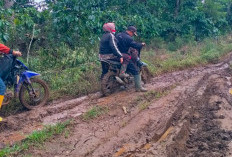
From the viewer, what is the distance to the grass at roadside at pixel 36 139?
178 inches

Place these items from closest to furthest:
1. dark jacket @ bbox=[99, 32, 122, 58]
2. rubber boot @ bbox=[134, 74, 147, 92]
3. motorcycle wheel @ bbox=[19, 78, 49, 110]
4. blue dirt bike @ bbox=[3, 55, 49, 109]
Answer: blue dirt bike @ bbox=[3, 55, 49, 109] → motorcycle wheel @ bbox=[19, 78, 49, 110] → dark jacket @ bbox=[99, 32, 122, 58] → rubber boot @ bbox=[134, 74, 147, 92]

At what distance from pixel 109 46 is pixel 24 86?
2298mm

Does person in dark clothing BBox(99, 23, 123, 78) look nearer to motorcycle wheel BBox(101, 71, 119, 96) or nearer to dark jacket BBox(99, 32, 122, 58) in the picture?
dark jacket BBox(99, 32, 122, 58)

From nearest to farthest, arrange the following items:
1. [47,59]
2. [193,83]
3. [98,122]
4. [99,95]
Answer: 1. [98,122]
2. [99,95]
3. [193,83]
4. [47,59]

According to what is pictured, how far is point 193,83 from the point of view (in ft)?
26.6

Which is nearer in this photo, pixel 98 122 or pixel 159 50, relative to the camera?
pixel 98 122

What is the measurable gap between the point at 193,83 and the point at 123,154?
4254 millimetres

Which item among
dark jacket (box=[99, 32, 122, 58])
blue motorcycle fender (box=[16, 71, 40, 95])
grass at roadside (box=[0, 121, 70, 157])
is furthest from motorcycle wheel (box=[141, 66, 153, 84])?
grass at roadside (box=[0, 121, 70, 157])

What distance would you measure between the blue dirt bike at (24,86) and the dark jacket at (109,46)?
1768 mm

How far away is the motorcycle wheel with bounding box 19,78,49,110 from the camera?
21.3ft

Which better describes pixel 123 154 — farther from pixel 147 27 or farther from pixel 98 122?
pixel 147 27

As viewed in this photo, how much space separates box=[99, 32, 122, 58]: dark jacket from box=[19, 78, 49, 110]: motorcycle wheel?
1.74m

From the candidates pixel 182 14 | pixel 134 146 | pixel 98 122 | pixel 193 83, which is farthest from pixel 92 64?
pixel 182 14

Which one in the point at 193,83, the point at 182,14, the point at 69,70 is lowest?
the point at 193,83
